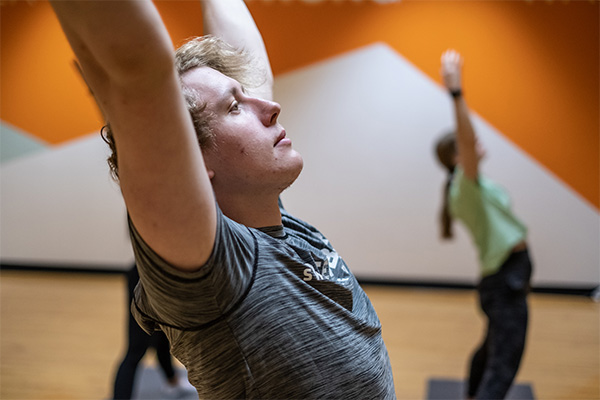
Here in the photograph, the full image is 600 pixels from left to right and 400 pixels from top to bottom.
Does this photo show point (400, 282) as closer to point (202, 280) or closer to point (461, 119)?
point (461, 119)

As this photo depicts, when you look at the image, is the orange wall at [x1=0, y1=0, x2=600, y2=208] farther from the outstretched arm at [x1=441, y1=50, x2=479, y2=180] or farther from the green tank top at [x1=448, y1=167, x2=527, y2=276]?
the outstretched arm at [x1=441, y1=50, x2=479, y2=180]

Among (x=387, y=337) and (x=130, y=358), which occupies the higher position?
(x=130, y=358)

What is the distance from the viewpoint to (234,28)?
1114 mm

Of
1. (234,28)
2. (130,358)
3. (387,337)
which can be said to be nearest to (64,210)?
(387,337)

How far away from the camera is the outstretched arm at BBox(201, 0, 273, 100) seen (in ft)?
3.62

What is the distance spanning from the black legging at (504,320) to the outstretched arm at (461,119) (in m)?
0.45

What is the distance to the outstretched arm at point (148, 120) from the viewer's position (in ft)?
1.71

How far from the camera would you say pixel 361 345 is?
0.82 meters

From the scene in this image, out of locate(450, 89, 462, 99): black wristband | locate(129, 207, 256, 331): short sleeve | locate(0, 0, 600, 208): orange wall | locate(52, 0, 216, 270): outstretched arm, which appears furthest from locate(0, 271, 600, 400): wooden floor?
locate(52, 0, 216, 270): outstretched arm

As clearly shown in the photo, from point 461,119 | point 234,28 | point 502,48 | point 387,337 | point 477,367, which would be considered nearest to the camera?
point 234,28

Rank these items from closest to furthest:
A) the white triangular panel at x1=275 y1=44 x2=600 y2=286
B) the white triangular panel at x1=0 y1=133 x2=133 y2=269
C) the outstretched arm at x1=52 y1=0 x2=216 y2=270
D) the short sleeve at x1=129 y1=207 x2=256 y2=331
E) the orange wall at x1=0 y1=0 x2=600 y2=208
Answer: the outstretched arm at x1=52 y1=0 x2=216 y2=270
the short sleeve at x1=129 y1=207 x2=256 y2=331
the orange wall at x1=0 y1=0 x2=600 y2=208
the white triangular panel at x1=275 y1=44 x2=600 y2=286
the white triangular panel at x1=0 y1=133 x2=133 y2=269

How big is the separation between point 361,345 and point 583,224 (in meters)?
4.47

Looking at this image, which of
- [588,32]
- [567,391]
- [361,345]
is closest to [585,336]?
[567,391]

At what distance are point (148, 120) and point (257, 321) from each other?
0.29 m
